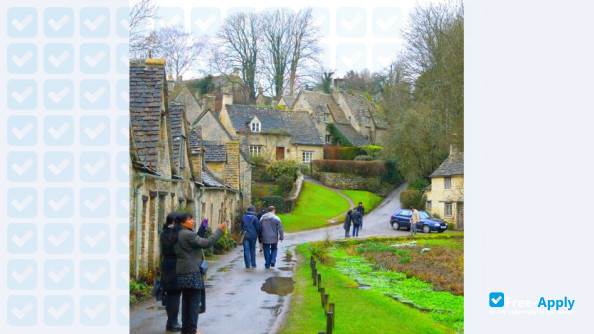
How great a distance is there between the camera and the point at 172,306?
38.2 ft

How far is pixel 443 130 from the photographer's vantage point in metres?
51.8

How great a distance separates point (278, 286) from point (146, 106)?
21.4 ft

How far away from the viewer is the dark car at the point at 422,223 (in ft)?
154

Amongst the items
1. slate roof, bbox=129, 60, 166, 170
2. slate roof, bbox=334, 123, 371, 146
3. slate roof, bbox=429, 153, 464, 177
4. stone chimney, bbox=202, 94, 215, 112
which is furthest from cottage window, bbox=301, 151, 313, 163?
slate roof, bbox=129, 60, 166, 170

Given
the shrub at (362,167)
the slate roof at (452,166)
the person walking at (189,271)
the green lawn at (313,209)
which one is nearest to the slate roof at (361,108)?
the shrub at (362,167)

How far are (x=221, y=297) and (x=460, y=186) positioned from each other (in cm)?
3780

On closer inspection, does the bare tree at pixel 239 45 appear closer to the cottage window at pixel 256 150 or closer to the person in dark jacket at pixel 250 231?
the cottage window at pixel 256 150

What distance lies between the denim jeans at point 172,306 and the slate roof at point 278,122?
59694 mm

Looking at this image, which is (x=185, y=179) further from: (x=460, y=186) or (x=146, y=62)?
(x=460, y=186)

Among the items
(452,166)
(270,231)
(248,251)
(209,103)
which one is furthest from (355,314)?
(209,103)

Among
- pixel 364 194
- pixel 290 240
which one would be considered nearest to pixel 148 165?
pixel 290 240

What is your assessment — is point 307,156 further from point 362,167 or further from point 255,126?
point 362,167

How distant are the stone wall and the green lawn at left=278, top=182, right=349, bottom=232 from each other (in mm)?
2682

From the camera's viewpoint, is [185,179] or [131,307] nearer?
[131,307]
